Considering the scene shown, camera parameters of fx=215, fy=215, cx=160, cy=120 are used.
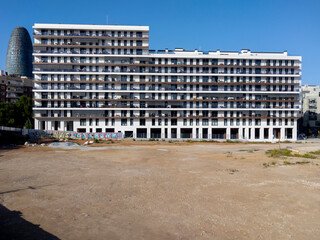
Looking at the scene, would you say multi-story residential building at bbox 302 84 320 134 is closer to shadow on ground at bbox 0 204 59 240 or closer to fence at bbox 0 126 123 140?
fence at bbox 0 126 123 140

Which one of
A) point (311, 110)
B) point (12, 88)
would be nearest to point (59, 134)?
point (12, 88)

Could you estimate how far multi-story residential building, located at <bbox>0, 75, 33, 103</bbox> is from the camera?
317 ft

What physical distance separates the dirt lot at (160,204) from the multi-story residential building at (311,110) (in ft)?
327

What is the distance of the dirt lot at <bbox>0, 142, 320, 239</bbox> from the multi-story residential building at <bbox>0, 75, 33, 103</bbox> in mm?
94502

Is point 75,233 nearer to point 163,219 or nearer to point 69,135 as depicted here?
point 163,219

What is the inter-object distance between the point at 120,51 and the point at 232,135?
162 feet

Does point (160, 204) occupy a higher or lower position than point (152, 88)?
lower

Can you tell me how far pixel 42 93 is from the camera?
238 ft

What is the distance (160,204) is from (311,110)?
387 feet

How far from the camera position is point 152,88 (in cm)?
7494

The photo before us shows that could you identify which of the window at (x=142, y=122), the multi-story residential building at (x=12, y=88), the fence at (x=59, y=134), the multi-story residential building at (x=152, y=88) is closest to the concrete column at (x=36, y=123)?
the multi-story residential building at (x=152, y=88)

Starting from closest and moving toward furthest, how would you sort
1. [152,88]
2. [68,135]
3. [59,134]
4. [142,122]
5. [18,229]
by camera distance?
[18,229] < [59,134] < [68,135] < [142,122] < [152,88]

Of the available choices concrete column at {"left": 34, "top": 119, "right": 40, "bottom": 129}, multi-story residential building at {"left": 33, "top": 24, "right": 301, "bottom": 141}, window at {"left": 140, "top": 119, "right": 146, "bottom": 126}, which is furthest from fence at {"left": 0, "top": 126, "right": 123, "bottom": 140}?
concrete column at {"left": 34, "top": 119, "right": 40, "bottom": 129}

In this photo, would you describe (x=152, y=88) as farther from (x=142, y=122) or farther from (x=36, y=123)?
(x=36, y=123)
